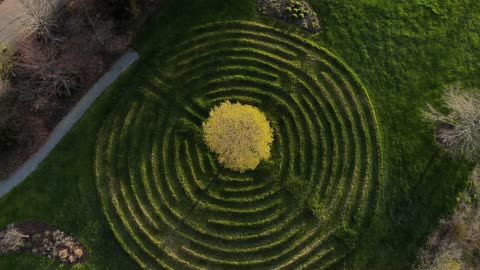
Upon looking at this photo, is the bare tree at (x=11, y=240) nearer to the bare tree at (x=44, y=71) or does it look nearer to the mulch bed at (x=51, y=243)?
the mulch bed at (x=51, y=243)

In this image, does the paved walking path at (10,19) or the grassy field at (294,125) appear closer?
the grassy field at (294,125)

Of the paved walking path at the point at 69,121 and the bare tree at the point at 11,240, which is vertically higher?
the paved walking path at the point at 69,121

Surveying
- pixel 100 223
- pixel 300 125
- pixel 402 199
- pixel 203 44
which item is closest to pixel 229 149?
pixel 300 125

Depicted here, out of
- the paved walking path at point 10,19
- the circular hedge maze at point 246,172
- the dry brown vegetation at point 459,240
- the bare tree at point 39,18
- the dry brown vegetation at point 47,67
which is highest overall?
the paved walking path at point 10,19

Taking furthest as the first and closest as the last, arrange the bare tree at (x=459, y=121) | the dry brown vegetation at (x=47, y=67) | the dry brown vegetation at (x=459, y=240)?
the dry brown vegetation at (x=47, y=67) < the dry brown vegetation at (x=459, y=240) < the bare tree at (x=459, y=121)

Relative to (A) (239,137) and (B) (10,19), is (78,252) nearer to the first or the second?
(A) (239,137)

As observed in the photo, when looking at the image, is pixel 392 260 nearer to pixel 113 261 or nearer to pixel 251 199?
pixel 251 199

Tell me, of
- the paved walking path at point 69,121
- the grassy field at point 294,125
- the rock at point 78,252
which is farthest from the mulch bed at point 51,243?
the paved walking path at point 69,121
